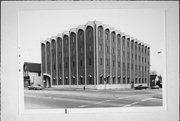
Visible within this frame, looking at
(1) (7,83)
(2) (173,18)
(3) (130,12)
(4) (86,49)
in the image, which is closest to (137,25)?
(3) (130,12)

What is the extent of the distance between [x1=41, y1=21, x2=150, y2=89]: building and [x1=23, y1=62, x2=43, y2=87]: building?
0.07 m

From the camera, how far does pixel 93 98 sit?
296 centimetres

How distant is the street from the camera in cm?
294

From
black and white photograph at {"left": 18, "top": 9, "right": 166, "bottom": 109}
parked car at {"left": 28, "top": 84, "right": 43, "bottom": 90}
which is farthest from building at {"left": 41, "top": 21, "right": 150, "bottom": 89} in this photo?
parked car at {"left": 28, "top": 84, "right": 43, "bottom": 90}

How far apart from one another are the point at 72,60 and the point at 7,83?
84 centimetres

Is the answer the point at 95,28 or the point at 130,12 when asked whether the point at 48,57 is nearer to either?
the point at 95,28

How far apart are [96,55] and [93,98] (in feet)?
1.75

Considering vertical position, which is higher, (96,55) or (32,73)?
(96,55)

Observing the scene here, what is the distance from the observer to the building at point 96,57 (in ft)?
9.73

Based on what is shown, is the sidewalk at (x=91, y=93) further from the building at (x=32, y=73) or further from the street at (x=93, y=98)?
the building at (x=32, y=73)

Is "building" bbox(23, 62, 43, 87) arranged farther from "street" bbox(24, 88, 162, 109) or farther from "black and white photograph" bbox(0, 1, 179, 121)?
"street" bbox(24, 88, 162, 109)

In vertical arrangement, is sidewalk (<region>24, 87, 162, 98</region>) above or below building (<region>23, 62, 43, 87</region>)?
below

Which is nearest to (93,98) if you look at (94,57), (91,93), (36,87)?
(91,93)

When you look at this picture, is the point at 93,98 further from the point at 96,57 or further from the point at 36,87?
the point at 36,87
